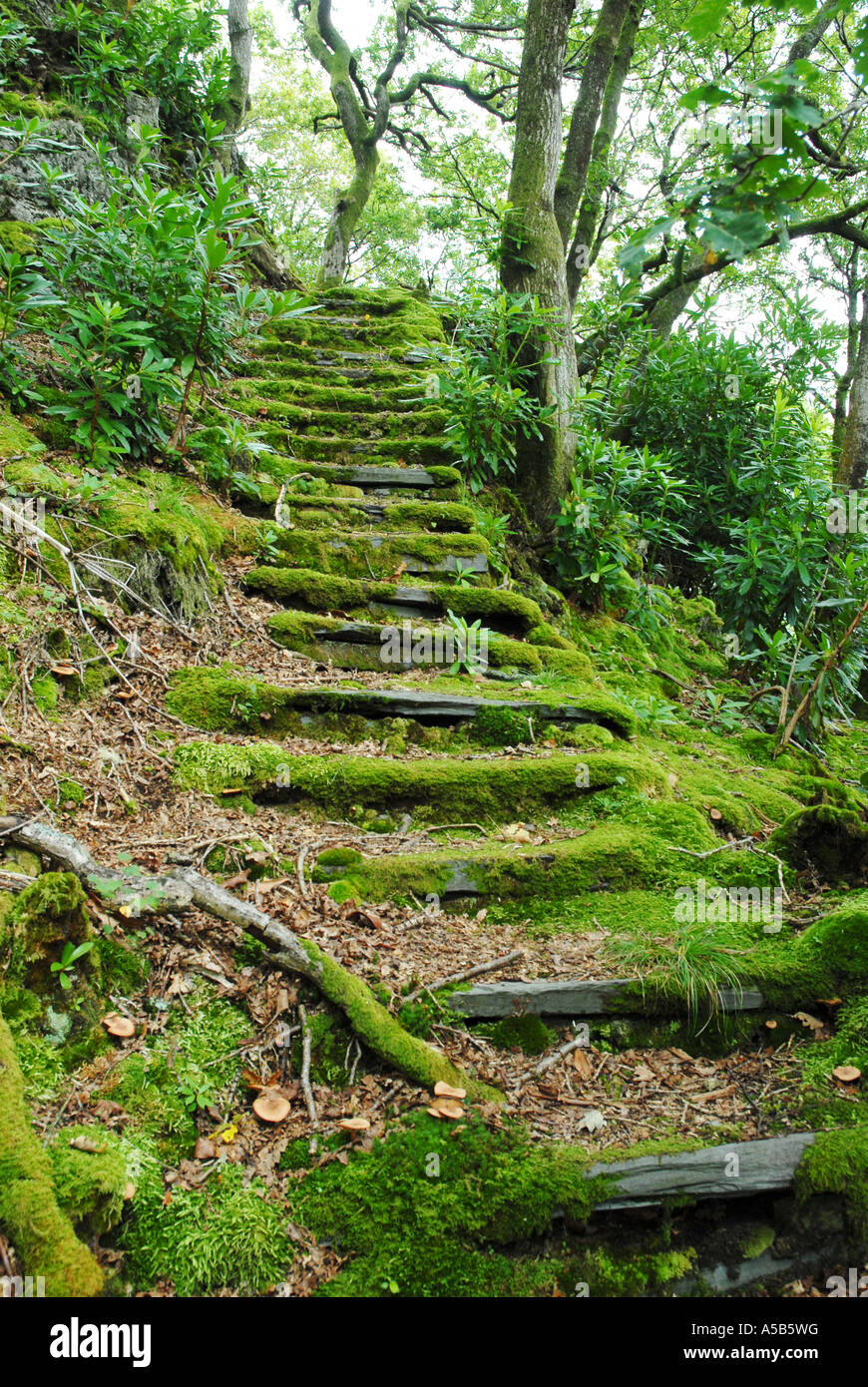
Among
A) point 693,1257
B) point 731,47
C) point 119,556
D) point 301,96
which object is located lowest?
point 693,1257

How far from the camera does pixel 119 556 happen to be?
3844mm

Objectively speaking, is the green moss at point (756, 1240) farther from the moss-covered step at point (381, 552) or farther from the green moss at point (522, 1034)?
the moss-covered step at point (381, 552)

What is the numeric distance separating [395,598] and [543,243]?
3888 millimetres

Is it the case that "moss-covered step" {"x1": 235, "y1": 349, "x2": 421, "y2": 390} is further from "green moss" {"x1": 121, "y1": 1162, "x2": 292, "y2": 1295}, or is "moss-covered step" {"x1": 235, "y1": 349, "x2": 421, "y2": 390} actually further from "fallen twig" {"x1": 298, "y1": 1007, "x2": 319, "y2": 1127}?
"green moss" {"x1": 121, "y1": 1162, "x2": 292, "y2": 1295}

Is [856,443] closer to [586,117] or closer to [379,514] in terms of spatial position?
[586,117]

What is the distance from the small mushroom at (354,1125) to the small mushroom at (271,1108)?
0.51 feet

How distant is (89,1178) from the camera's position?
5.56 ft

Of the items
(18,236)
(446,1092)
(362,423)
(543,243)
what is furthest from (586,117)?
(446,1092)

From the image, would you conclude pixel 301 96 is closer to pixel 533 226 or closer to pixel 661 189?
pixel 661 189

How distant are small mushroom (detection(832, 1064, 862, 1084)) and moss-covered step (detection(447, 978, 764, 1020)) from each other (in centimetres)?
31

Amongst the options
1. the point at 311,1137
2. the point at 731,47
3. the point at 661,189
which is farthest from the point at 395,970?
the point at 731,47

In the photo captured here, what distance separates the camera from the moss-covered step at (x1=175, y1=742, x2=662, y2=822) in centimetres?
326

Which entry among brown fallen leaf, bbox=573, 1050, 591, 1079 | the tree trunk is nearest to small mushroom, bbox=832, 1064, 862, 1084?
brown fallen leaf, bbox=573, 1050, 591, 1079

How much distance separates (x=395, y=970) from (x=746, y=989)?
1207 millimetres
